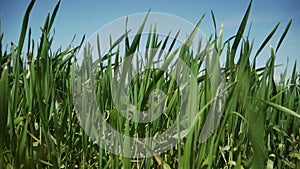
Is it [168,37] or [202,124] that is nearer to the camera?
[202,124]

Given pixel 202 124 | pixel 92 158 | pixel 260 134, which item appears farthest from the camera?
pixel 92 158

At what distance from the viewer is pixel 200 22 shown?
1.60ft

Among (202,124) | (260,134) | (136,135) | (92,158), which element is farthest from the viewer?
(92,158)

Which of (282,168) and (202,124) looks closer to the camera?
(202,124)

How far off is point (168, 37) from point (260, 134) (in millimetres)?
324

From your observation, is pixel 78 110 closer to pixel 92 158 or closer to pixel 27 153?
pixel 92 158

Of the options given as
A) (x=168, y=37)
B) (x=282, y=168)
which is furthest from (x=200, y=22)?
(x=282, y=168)

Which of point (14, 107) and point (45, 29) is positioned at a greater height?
point (45, 29)

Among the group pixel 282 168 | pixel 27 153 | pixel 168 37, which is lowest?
pixel 282 168

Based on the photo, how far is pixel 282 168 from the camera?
0.64 meters

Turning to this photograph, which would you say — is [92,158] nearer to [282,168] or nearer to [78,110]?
[78,110]

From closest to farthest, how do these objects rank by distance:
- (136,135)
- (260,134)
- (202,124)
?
(260,134), (202,124), (136,135)

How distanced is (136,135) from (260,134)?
0.82ft

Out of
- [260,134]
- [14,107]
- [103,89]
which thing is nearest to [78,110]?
[103,89]
